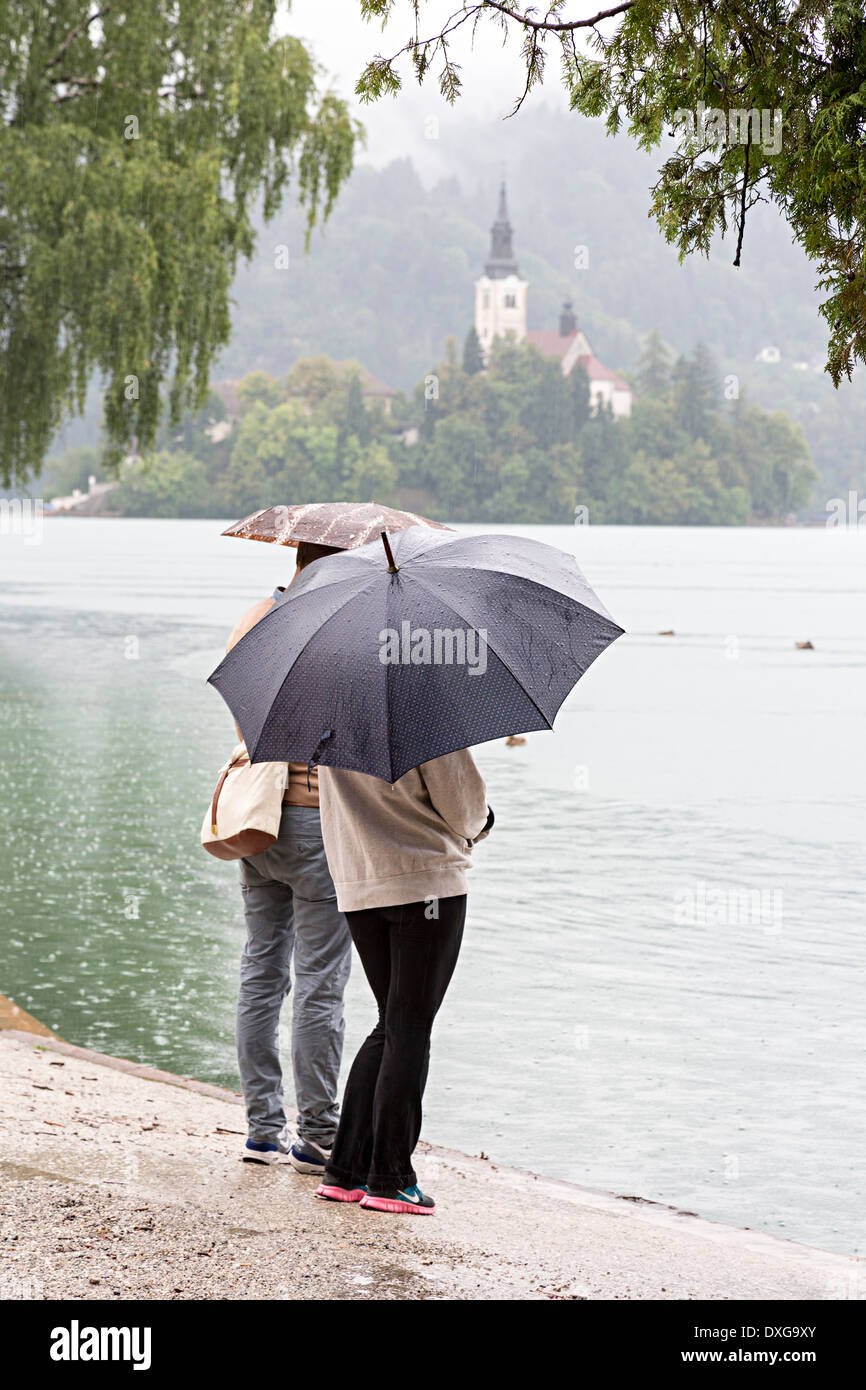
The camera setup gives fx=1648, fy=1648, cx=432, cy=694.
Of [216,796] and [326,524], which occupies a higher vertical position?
[326,524]

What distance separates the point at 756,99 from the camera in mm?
4539

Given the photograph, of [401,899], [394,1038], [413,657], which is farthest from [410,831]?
[394,1038]

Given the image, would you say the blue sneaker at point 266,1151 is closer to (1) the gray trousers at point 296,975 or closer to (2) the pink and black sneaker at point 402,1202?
(1) the gray trousers at point 296,975

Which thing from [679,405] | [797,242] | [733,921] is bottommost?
[733,921]

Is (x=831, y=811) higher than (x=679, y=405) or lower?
lower

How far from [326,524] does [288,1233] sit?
188 centimetres

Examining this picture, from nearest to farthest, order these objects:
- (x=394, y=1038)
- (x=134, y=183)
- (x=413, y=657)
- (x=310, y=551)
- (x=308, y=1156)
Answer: (x=413, y=657) → (x=394, y=1038) → (x=310, y=551) → (x=308, y=1156) → (x=134, y=183)

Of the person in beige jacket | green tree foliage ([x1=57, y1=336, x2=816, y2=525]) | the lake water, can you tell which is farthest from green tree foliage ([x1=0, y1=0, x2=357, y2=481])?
green tree foliage ([x1=57, y1=336, x2=816, y2=525])

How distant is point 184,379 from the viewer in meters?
19.5

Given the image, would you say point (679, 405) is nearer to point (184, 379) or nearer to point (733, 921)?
point (184, 379)

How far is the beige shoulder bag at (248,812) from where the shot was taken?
4520 millimetres

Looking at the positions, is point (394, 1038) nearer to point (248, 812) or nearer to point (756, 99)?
point (248, 812)

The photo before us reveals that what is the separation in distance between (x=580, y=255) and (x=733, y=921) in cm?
2211

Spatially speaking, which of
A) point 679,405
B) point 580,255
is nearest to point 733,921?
point 580,255
